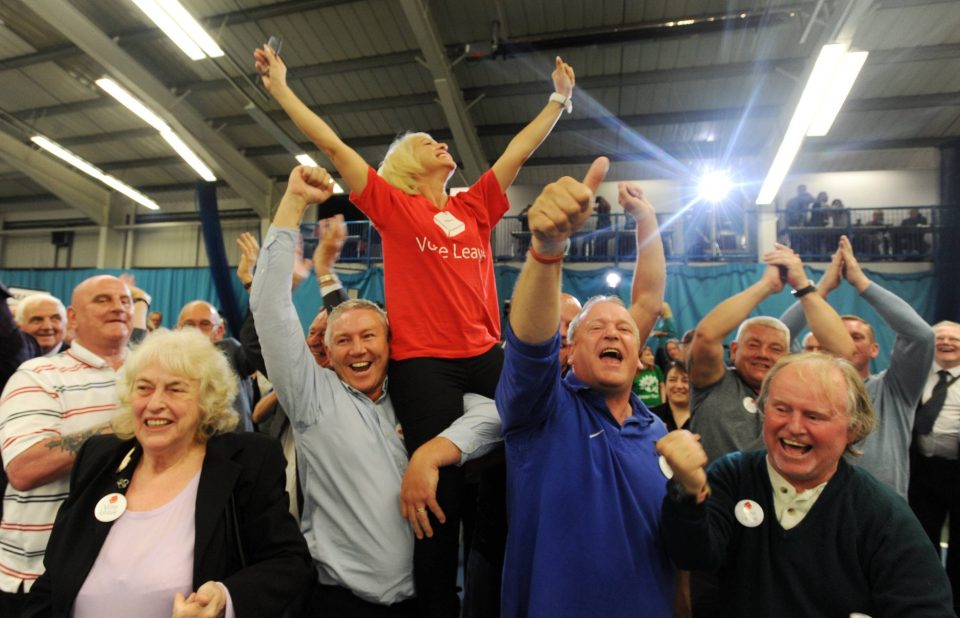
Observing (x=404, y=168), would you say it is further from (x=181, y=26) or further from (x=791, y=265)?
(x=181, y=26)

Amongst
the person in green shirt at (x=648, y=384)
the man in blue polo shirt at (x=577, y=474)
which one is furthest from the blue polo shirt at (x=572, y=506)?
the person in green shirt at (x=648, y=384)

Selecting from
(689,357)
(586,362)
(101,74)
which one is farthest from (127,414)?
(101,74)

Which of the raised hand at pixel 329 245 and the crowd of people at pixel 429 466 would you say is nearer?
the crowd of people at pixel 429 466

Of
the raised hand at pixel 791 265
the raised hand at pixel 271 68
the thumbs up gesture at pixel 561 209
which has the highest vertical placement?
the raised hand at pixel 271 68

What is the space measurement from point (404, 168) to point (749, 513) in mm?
1532

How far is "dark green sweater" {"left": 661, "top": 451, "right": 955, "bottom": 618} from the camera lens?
113 centimetres

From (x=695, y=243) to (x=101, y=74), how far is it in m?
11.6

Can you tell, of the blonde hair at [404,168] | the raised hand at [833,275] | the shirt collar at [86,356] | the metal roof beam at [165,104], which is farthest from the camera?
the metal roof beam at [165,104]

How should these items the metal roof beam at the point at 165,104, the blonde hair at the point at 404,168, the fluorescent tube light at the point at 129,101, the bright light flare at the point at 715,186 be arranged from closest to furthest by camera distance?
the blonde hair at the point at 404,168 < the metal roof beam at the point at 165,104 < the fluorescent tube light at the point at 129,101 < the bright light flare at the point at 715,186

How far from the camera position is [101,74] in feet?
30.1

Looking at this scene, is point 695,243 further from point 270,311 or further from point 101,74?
point 101,74

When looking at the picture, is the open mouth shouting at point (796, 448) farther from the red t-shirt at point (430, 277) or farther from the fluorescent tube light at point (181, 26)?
the fluorescent tube light at point (181, 26)

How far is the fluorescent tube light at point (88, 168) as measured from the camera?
1081 cm

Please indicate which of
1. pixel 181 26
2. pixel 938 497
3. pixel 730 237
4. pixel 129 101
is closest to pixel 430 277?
pixel 938 497
